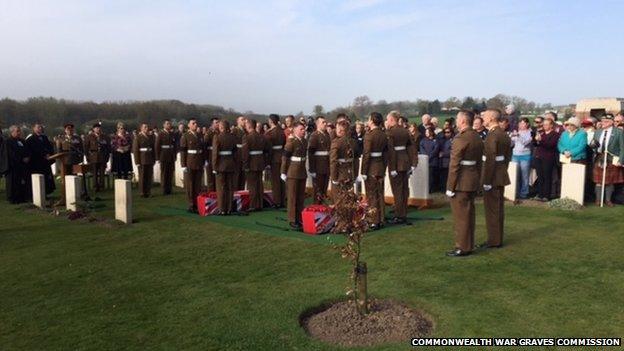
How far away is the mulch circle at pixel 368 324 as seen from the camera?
5.04 metres

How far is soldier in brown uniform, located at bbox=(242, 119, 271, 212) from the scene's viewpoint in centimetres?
1242

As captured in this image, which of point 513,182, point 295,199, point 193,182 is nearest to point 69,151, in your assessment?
point 193,182

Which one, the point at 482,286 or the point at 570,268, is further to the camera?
the point at 570,268

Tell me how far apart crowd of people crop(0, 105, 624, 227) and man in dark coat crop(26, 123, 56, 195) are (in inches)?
1.2

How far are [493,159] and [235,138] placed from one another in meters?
6.13

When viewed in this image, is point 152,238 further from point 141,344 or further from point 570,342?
point 570,342

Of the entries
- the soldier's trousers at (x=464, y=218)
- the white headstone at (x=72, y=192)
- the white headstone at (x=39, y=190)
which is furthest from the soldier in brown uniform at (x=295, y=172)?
the white headstone at (x=39, y=190)

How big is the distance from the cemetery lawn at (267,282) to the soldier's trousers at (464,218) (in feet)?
0.83

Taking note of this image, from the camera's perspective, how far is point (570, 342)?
480 cm

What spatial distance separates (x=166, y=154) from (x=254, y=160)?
4579 millimetres

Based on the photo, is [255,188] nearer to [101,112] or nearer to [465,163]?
[465,163]

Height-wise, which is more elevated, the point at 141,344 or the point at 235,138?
the point at 235,138

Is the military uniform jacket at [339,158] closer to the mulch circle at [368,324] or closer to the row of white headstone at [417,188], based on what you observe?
the row of white headstone at [417,188]

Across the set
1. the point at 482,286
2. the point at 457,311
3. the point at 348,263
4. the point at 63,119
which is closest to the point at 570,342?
the point at 457,311
